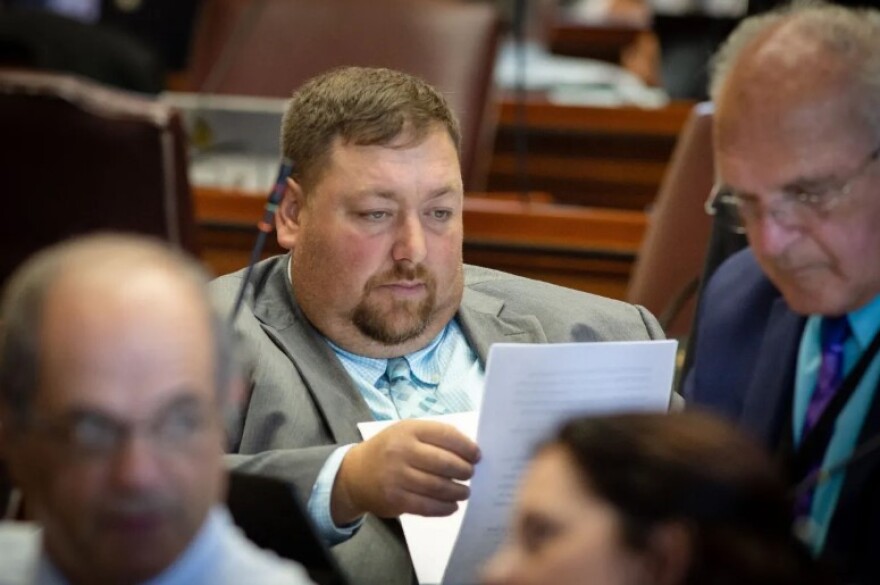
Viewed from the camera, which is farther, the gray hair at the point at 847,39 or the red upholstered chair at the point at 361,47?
the red upholstered chair at the point at 361,47

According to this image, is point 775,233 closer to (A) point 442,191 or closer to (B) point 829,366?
(B) point 829,366

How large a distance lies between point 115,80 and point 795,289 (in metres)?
2.71

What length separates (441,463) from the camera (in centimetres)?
173

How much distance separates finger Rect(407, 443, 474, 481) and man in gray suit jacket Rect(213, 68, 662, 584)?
0.27m

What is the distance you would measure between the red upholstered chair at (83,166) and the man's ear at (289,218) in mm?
568

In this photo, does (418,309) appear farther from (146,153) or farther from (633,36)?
(633,36)

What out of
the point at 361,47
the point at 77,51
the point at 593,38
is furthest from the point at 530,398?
the point at 593,38

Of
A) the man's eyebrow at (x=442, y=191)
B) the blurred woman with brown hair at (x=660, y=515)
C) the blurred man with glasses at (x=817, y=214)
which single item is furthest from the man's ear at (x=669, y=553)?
the man's eyebrow at (x=442, y=191)

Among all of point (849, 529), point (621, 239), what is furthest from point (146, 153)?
point (849, 529)

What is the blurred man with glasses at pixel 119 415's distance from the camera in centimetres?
116

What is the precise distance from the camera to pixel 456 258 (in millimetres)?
2189

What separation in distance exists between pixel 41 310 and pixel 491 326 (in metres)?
1.18

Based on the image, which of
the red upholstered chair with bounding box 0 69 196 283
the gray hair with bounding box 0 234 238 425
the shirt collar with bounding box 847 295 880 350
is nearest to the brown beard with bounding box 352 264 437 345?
the shirt collar with bounding box 847 295 880 350

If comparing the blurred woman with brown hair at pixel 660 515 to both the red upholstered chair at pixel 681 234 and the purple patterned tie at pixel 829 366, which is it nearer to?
the purple patterned tie at pixel 829 366
